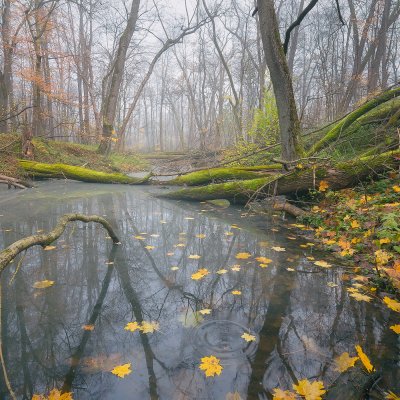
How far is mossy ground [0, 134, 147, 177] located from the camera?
30.1 ft

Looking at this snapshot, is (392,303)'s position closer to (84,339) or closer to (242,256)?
(242,256)

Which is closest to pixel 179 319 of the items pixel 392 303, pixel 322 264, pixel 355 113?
pixel 392 303

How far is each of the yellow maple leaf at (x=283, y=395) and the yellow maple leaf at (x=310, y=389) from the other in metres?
0.05

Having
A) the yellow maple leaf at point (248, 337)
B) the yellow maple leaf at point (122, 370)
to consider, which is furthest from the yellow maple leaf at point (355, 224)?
the yellow maple leaf at point (122, 370)

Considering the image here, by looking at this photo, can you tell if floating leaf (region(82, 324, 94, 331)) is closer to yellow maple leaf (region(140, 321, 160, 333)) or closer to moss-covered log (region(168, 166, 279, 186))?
yellow maple leaf (region(140, 321, 160, 333))

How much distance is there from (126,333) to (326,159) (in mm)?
4494

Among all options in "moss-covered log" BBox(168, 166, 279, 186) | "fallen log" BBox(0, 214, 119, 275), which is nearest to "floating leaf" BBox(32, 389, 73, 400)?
"fallen log" BBox(0, 214, 119, 275)

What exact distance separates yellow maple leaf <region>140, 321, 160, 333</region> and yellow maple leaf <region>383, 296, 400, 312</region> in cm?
195

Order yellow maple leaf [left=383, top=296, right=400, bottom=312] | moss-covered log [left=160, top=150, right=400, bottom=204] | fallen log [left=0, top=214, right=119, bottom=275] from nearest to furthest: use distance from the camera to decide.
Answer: fallen log [left=0, top=214, right=119, bottom=275] < yellow maple leaf [left=383, top=296, right=400, bottom=312] < moss-covered log [left=160, top=150, right=400, bottom=204]

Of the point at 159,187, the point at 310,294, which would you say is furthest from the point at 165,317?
the point at 159,187

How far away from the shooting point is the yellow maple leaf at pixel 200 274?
10.3 feet

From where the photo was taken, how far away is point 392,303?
8.23 ft

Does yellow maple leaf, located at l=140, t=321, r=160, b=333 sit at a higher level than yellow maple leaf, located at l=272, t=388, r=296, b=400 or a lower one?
higher

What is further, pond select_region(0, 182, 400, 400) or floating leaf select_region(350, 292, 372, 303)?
floating leaf select_region(350, 292, 372, 303)
